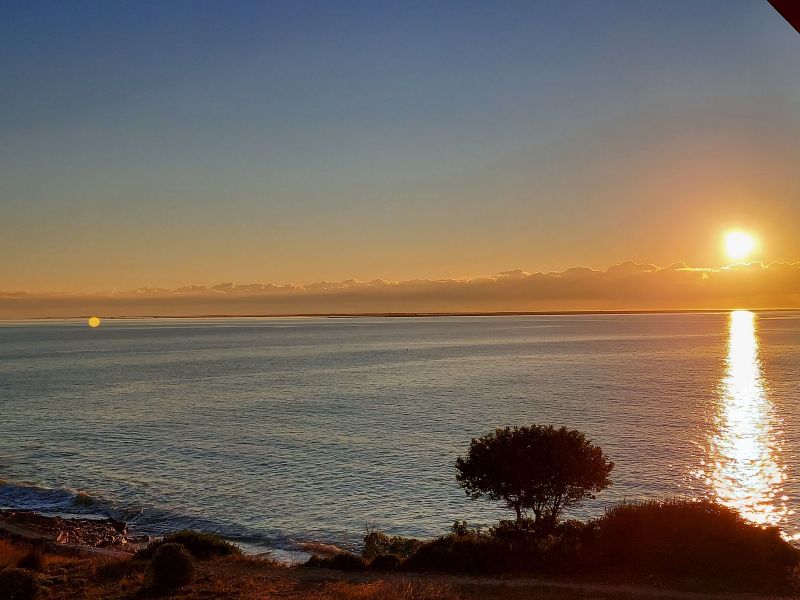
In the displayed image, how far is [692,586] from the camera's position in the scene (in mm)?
27812

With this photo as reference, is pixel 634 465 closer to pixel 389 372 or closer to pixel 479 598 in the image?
pixel 479 598

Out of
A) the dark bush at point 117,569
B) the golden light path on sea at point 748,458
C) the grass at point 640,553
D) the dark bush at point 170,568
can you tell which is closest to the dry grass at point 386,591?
the grass at point 640,553

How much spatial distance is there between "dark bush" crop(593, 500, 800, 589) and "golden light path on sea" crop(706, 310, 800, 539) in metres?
15.5

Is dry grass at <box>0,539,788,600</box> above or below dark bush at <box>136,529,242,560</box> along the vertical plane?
above

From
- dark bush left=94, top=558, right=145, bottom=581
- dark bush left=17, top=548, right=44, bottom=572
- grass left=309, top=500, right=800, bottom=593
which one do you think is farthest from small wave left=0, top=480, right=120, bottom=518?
grass left=309, top=500, right=800, bottom=593

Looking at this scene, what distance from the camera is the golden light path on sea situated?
51.5m

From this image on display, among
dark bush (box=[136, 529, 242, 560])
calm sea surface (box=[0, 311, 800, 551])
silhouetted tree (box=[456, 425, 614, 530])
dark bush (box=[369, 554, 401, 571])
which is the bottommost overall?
calm sea surface (box=[0, 311, 800, 551])

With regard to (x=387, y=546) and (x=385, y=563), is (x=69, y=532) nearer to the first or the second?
(x=387, y=546)

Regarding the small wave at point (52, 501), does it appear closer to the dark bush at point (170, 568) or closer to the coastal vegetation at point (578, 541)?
the coastal vegetation at point (578, 541)

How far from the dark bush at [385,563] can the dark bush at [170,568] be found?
9.57 m

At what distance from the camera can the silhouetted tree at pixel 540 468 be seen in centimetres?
3700

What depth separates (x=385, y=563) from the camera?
33.9 m

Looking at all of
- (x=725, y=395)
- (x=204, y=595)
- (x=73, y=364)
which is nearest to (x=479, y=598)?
(x=204, y=595)

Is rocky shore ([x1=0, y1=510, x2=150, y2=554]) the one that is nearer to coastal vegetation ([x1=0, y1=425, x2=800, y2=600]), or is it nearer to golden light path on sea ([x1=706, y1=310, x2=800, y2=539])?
coastal vegetation ([x1=0, y1=425, x2=800, y2=600])
